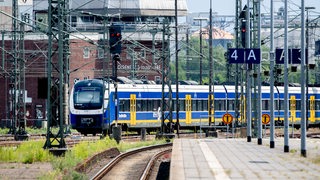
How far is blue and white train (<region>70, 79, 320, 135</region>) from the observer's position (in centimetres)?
5903

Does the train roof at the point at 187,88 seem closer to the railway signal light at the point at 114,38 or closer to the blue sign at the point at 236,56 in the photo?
the railway signal light at the point at 114,38

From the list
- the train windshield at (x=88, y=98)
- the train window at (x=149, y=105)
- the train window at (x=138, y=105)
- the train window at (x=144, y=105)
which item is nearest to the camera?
the train windshield at (x=88, y=98)

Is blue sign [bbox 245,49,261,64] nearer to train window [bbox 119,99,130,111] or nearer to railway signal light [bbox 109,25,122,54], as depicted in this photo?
railway signal light [bbox 109,25,122,54]

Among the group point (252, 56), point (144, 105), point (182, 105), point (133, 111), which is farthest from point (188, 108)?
point (252, 56)

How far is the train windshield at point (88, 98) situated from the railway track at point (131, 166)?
36.6 ft

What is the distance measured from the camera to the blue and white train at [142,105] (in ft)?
194

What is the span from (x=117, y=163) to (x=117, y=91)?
22.0m

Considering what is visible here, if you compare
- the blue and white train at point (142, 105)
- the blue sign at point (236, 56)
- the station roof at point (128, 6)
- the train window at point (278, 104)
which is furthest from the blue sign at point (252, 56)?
the station roof at point (128, 6)

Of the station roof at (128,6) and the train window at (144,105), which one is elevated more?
the station roof at (128,6)

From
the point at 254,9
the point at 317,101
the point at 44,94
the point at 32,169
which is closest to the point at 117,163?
the point at 44,94

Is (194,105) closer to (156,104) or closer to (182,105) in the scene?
(182,105)

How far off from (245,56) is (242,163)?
15.7 m

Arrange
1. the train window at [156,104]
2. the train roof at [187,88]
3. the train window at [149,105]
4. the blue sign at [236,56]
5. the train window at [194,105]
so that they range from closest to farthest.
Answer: the blue sign at [236,56]
the train roof at [187,88]
the train window at [149,105]
the train window at [156,104]
the train window at [194,105]

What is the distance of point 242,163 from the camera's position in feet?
89.7
